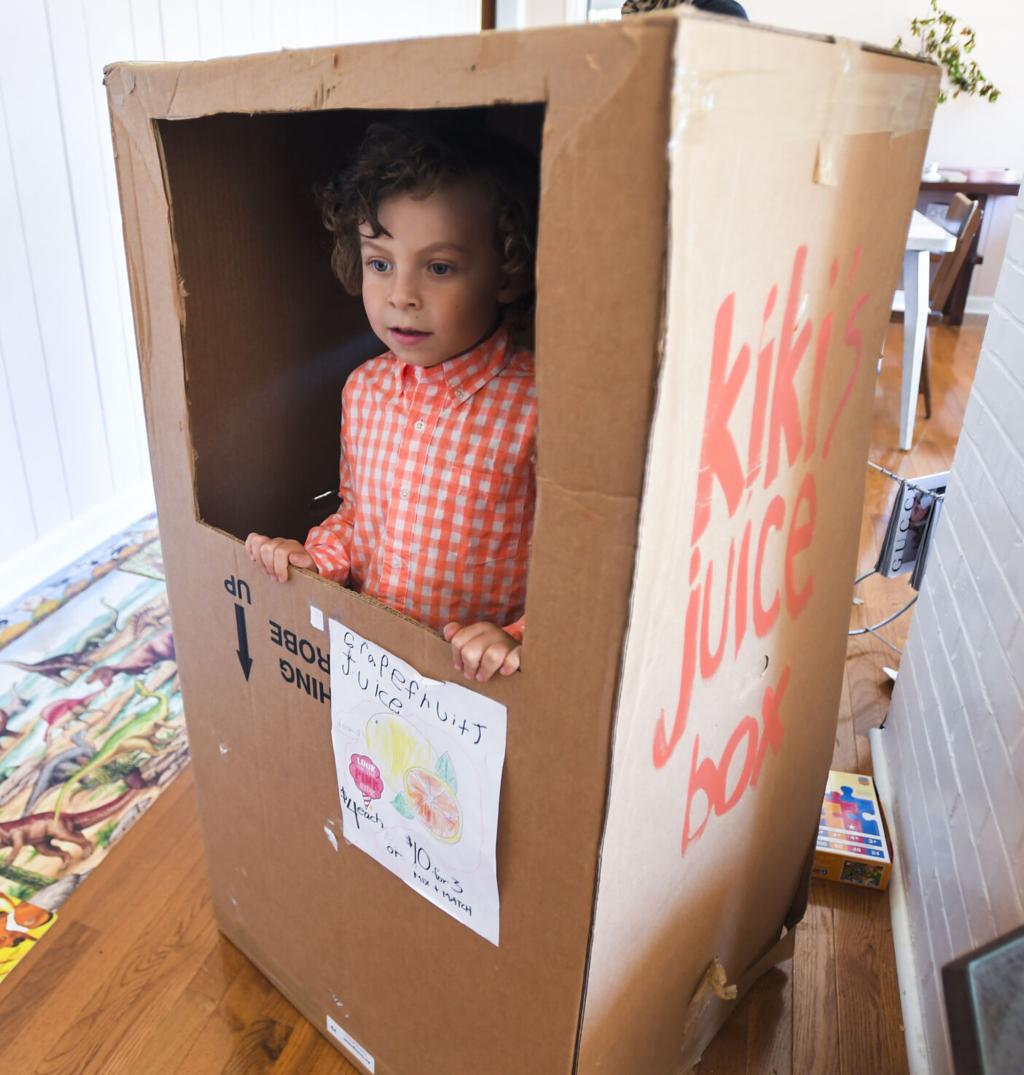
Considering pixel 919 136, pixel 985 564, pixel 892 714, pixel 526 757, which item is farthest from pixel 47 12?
pixel 892 714

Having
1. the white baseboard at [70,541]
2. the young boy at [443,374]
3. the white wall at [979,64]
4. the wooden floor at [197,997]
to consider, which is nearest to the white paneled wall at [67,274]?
the white baseboard at [70,541]

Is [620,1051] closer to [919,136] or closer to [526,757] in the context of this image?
[526,757]

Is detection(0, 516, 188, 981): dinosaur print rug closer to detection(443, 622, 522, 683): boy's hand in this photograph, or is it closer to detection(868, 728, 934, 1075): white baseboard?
detection(443, 622, 522, 683): boy's hand

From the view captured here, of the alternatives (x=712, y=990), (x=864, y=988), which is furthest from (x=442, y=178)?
(x=864, y=988)

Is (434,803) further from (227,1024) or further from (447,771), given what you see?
(227,1024)

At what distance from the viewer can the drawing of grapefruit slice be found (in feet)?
2.37

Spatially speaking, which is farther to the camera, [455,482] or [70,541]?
[70,541]

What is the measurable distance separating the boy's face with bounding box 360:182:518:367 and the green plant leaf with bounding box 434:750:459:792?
0.39 meters

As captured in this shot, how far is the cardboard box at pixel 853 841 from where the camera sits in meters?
1.26

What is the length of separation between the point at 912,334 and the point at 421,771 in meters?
3.03

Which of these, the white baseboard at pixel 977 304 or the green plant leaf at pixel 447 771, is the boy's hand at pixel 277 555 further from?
the white baseboard at pixel 977 304

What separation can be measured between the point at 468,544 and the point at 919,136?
0.53 m

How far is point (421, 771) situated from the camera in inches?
28.8

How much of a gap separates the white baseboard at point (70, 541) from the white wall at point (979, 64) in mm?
4567
